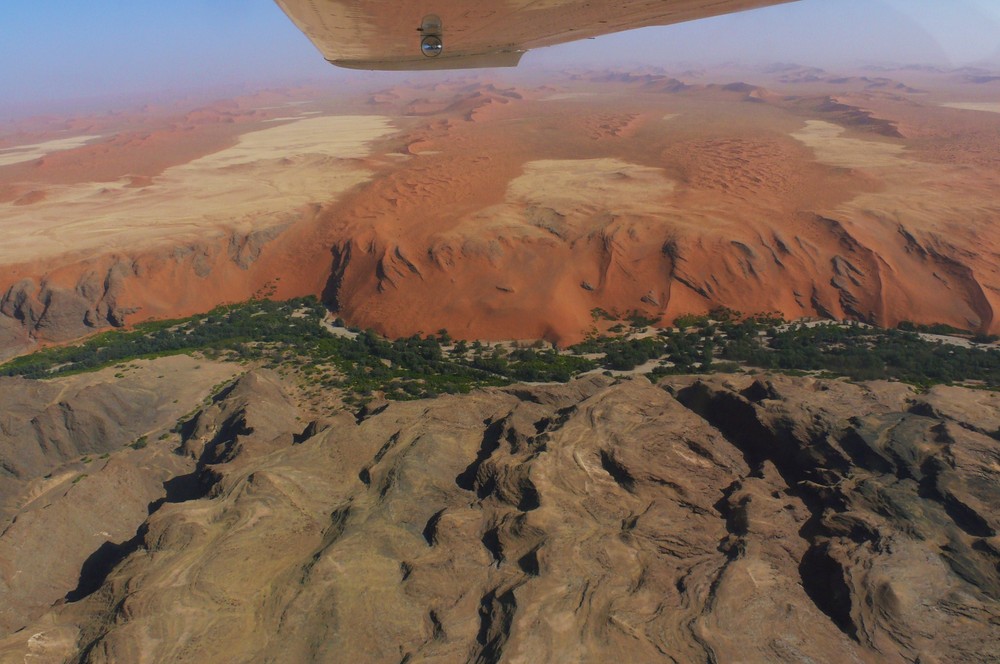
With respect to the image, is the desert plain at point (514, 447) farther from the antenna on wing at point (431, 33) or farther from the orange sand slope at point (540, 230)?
the antenna on wing at point (431, 33)

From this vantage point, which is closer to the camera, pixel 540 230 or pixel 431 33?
pixel 431 33

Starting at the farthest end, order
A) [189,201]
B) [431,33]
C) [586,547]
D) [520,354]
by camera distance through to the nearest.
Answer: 1. [189,201]
2. [520,354]
3. [586,547]
4. [431,33]

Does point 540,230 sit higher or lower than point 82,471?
higher

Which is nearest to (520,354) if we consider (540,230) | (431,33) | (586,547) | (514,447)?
(540,230)

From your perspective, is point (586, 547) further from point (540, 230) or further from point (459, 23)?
point (540, 230)

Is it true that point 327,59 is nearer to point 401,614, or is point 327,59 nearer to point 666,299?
point 401,614

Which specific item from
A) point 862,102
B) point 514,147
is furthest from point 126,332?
point 862,102
